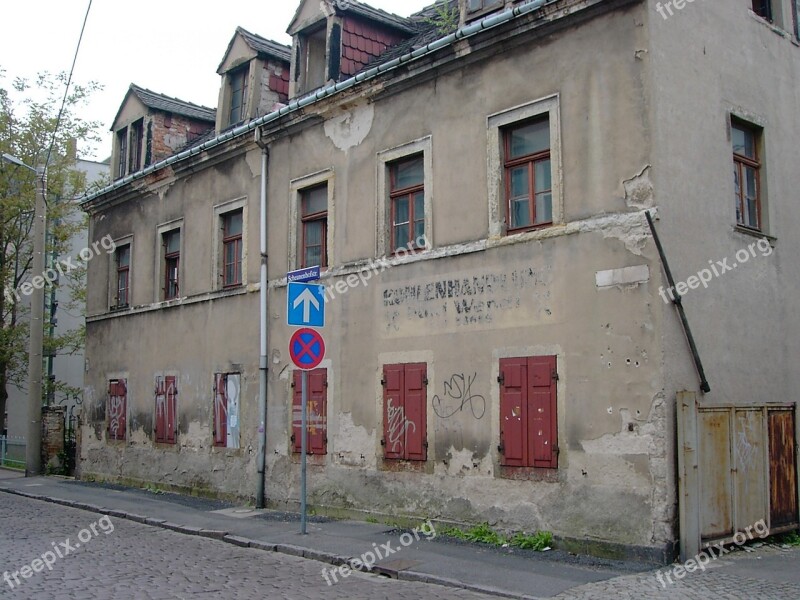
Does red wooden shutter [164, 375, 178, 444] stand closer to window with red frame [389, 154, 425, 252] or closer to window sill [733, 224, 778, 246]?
window with red frame [389, 154, 425, 252]

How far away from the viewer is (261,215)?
51.4 feet

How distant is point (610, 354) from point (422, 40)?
24.0 feet

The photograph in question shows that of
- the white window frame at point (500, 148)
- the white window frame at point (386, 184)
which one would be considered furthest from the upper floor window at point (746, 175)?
the white window frame at point (386, 184)

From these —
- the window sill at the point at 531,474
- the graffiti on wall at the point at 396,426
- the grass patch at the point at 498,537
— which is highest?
the graffiti on wall at the point at 396,426

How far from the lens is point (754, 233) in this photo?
37.4 feet

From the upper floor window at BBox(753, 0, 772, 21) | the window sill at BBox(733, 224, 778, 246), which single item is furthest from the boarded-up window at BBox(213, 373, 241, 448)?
the upper floor window at BBox(753, 0, 772, 21)

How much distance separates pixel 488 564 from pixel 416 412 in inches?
129

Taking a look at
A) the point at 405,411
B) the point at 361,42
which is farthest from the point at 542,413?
the point at 361,42

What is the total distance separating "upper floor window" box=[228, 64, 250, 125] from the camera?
18.0 m

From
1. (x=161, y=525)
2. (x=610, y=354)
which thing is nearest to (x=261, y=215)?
(x=161, y=525)

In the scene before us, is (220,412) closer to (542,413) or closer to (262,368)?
(262,368)

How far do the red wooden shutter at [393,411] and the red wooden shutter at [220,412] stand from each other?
4.51m

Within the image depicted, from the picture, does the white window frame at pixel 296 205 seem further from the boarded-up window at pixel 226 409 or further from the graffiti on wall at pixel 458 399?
the graffiti on wall at pixel 458 399

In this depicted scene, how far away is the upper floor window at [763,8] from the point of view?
12531 mm
